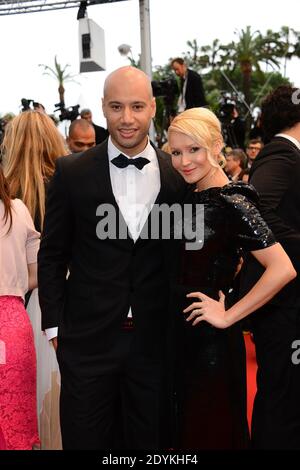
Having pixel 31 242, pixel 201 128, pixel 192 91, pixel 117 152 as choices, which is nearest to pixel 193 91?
pixel 192 91

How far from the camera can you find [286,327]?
2.91 metres

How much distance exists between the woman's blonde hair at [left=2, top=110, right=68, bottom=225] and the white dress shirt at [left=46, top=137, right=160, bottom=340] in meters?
0.85

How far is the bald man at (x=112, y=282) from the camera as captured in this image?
2.52m

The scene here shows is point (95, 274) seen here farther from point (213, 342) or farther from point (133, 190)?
point (213, 342)

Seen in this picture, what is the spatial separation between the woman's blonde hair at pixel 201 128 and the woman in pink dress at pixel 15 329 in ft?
2.86

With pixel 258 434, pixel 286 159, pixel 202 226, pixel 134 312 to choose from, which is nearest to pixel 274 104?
pixel 286 159

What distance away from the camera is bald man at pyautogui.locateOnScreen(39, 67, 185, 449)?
8.25 ft

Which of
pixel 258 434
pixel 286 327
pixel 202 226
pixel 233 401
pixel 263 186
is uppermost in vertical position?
pixel 263 186

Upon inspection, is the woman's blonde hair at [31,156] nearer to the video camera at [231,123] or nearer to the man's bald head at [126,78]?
the man's bald head at [126,78]

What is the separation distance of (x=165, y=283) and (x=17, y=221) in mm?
796

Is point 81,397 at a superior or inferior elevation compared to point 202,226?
inferior

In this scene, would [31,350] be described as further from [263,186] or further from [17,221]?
[263,186]

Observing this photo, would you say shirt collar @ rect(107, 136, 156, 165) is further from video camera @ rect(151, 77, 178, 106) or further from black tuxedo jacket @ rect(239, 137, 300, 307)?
video camera @ rect(151, 77, 178, 106)

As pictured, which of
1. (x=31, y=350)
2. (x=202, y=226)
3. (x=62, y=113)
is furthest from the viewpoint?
(x=62, y=113)
